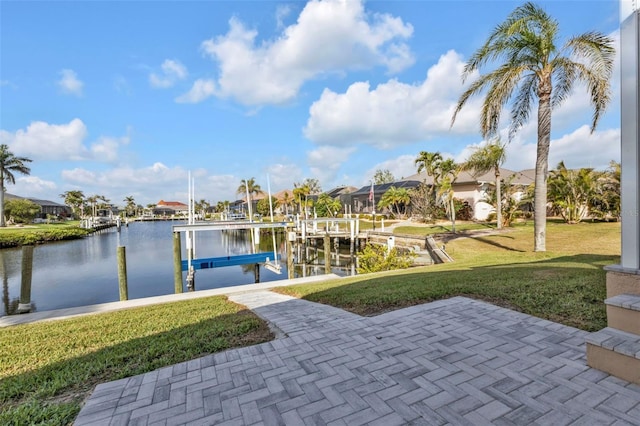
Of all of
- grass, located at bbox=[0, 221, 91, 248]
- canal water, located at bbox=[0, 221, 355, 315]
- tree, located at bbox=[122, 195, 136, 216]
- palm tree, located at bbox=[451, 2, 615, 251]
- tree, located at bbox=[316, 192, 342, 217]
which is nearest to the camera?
palm tree, located at bbox=[451, 2, 615, 251]

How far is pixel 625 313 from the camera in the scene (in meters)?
2.70

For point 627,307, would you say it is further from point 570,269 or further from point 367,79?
point 367,79

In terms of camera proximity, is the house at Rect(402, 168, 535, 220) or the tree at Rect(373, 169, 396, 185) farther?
the tree at Rect(373, 169, 396, 185)

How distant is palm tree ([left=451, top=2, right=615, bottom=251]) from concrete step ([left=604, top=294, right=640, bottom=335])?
7980 mm

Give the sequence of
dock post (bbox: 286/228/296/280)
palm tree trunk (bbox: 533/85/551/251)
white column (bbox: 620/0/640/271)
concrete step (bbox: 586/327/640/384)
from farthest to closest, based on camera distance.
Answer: dock post (bbox: 286/228/296/280) < palm tree trunk (bbox: 533/85/551/251) < white column (bbox: 620/0/640/271) < concrete step (bbox: 586/327/640/384)

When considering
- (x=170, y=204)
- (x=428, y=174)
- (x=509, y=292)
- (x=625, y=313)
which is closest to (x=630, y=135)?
(x=625, y=313)

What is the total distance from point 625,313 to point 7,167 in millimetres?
51555

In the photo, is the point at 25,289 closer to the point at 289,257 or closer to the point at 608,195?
the point at 289,257

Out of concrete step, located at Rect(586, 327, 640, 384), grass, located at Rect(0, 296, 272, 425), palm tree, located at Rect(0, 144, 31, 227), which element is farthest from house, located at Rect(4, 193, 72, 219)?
concrete step, located at Rect(586, 327, 640, 384)

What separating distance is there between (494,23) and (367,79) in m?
8.49

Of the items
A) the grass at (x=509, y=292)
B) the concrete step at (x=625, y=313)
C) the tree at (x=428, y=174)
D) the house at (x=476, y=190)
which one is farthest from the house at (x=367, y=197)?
the concrete step at (x=625, y=313)

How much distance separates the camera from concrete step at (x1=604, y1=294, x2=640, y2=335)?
2.64 meters

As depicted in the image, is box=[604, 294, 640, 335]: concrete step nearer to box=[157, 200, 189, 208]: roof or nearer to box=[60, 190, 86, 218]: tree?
box=[60, 190, 86, 218]: tree

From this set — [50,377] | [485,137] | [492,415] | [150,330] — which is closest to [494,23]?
[485,137]
